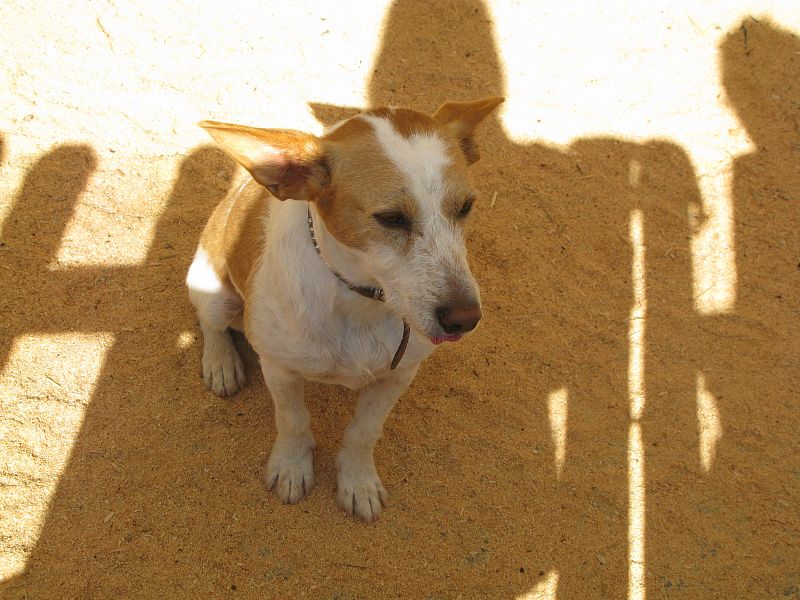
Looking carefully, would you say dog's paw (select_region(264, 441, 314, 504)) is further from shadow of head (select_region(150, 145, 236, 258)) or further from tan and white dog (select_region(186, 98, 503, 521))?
shadow of head (select_region(150, 145, 236, 258))

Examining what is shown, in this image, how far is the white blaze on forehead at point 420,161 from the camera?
2.47 m

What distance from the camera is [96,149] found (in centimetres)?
475

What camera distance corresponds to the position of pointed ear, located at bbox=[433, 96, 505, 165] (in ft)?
9.56

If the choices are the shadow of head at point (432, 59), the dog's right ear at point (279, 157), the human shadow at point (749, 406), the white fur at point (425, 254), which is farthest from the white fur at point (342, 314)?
the shadow of head at point (432, 59)

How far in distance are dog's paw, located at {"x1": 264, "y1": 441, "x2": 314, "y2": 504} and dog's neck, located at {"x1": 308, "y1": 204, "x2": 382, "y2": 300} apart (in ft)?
4.26

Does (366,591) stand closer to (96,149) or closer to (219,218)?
(219,218)

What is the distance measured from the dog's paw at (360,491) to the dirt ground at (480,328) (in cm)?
8

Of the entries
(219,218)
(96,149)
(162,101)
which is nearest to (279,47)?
(162,101)

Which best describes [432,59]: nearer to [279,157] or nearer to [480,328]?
[480,328]

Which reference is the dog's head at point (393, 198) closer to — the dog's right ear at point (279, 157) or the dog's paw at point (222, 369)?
the dog's right ear at point (279, 157)

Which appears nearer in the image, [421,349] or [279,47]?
[421,349]

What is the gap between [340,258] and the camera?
106 inches

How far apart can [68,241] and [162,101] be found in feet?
4.38

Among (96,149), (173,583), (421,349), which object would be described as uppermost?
(421,349)
